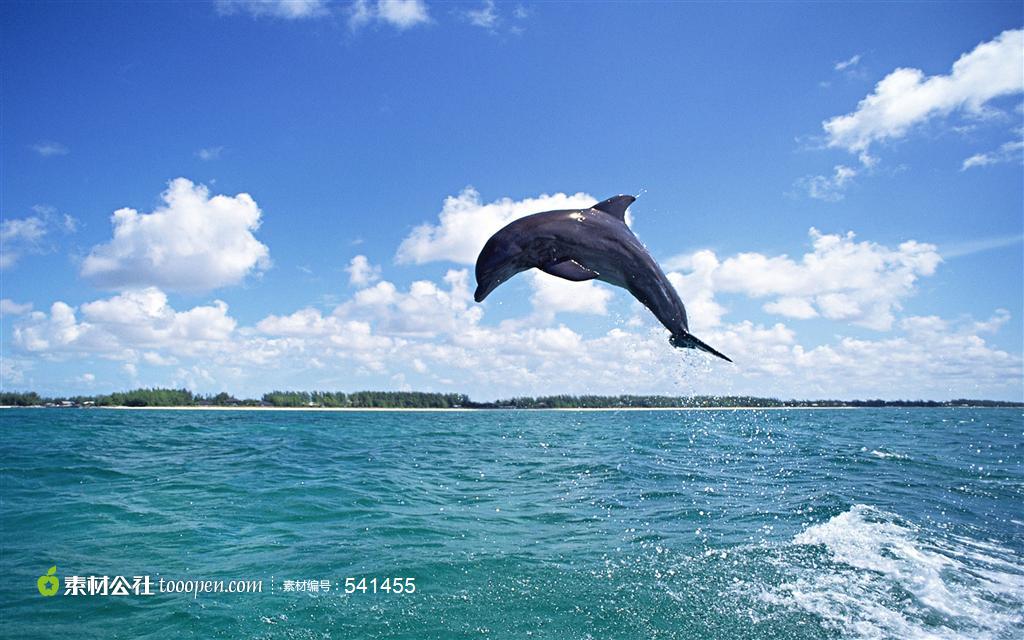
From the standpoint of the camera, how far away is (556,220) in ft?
16.8

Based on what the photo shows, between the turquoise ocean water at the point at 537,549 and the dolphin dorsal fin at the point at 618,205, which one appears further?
the turquoise ocean water at the point at 537,549

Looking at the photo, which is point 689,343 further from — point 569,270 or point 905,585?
point 905,585

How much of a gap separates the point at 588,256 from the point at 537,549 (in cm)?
793

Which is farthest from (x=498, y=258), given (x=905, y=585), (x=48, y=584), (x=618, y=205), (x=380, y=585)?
(x=48, y=584)

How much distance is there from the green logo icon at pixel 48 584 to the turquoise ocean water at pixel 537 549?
5.6 inches

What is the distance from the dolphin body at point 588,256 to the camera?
5002mm

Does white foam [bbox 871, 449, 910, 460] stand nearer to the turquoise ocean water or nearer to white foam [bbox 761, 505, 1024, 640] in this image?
the turquoise ocean water

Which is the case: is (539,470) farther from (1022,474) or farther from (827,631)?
(1022,474)

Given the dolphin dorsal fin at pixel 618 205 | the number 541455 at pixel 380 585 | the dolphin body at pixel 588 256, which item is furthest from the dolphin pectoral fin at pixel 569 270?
the number 541455 at pixel 380 585

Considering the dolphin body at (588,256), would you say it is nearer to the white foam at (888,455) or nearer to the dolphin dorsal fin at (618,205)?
the dolphin dorsal fin at (618,205)

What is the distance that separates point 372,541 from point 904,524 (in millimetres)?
12044

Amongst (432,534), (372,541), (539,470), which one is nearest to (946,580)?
(432,534)

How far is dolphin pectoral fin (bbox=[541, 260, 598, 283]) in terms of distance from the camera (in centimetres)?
508

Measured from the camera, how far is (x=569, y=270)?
5113mm
